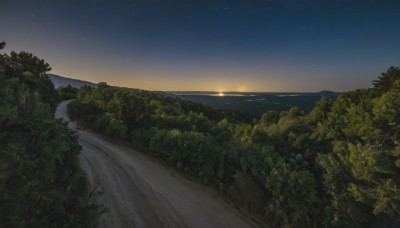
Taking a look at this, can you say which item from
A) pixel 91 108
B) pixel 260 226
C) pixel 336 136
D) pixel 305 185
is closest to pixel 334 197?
pixel 305 185

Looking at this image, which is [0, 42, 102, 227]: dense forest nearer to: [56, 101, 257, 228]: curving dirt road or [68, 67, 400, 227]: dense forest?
[56, 101, 257, 228]: curving dirt road

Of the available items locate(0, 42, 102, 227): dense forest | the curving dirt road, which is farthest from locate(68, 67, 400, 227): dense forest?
locate(0, 42, 102, 227): dense forest

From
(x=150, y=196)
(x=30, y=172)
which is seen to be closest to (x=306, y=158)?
(x=150, y=196)

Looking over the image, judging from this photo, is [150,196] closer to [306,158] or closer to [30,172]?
[30,172]

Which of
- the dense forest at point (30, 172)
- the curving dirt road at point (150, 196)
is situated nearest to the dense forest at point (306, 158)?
the curving dirt road at point (150, 196)

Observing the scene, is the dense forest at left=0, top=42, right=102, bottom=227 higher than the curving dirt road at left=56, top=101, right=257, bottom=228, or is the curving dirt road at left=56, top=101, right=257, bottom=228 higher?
the dense forest at left=0, top=42, right=102, bottom=227

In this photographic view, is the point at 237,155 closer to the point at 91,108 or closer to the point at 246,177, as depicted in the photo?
the point at 246,177
